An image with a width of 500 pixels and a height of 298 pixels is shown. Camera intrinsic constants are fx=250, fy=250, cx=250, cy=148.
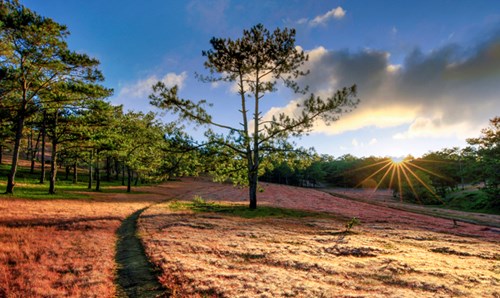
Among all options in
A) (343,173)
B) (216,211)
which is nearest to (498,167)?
(216,211)

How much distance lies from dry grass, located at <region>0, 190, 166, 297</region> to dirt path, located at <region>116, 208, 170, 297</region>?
1.09 ft

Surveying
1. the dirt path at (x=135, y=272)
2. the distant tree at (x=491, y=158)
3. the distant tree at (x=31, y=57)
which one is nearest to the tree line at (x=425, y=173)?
the distant tree at (x=491, y=158)

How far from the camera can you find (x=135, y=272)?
9109mm

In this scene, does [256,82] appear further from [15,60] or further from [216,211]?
[15,60]

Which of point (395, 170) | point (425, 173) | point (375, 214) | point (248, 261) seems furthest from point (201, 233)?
point (395, 170)

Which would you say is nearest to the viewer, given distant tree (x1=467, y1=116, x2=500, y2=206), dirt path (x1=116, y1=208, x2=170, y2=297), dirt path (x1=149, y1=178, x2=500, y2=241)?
dirt path (x1=116, y1=208, x2=170, y2=297)

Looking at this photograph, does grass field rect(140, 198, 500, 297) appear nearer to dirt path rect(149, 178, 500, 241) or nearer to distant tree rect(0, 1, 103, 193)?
dirt path rect(149, 178, 500, 241)

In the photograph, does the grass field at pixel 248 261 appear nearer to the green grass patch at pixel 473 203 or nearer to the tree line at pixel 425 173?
the tree line at pixel 425 173

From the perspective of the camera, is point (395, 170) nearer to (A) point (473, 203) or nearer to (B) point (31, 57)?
(A) point (473, 203)

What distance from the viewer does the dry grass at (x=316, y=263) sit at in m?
7.51

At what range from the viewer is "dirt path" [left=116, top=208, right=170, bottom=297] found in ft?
24.8

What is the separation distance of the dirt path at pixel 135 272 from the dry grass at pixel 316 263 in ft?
1.20

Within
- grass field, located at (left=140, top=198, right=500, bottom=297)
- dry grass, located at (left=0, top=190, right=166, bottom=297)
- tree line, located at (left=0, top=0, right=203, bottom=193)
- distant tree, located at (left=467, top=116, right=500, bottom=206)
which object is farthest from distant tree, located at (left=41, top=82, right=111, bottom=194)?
distant tree, located at (left=467, top=116, right=500, bottom=206)

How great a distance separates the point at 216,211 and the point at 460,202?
58.3 meters
